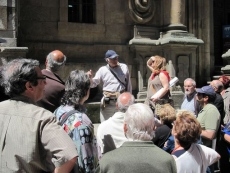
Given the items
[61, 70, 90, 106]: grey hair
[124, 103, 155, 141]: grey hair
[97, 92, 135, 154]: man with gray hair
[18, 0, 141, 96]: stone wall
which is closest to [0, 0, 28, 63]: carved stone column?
[18, 0, 141, 96]: stone wall

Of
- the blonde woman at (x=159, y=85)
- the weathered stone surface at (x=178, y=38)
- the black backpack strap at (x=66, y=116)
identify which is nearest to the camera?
the black backpack strap at (x=66, y=116)

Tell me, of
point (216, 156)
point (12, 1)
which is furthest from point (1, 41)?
point (216, 156)

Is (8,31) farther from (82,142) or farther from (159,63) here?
(82,142)

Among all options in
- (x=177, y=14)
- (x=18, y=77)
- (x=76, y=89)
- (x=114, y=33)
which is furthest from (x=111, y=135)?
(x=177, y=14)

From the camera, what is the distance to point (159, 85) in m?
5.94

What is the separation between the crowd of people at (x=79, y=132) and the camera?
220 cm

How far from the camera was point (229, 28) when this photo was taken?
39.3 ft

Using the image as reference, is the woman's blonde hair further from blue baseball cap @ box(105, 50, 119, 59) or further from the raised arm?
the raised arm

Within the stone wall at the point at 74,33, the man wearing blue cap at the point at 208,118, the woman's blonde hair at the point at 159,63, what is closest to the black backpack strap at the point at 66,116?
the man wearing blue cap at the point at 208,118

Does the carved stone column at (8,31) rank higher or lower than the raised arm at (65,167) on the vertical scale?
higher

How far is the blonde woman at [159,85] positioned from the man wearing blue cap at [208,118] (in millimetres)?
951

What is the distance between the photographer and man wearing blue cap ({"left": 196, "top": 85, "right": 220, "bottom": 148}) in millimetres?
4418

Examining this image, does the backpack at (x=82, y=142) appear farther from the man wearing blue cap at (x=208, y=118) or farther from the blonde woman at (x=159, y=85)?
the blonde woman at (x=159, y=85)

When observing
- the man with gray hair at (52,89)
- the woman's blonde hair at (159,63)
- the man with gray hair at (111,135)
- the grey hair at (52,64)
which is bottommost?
the man with gray hair at (111,135)
